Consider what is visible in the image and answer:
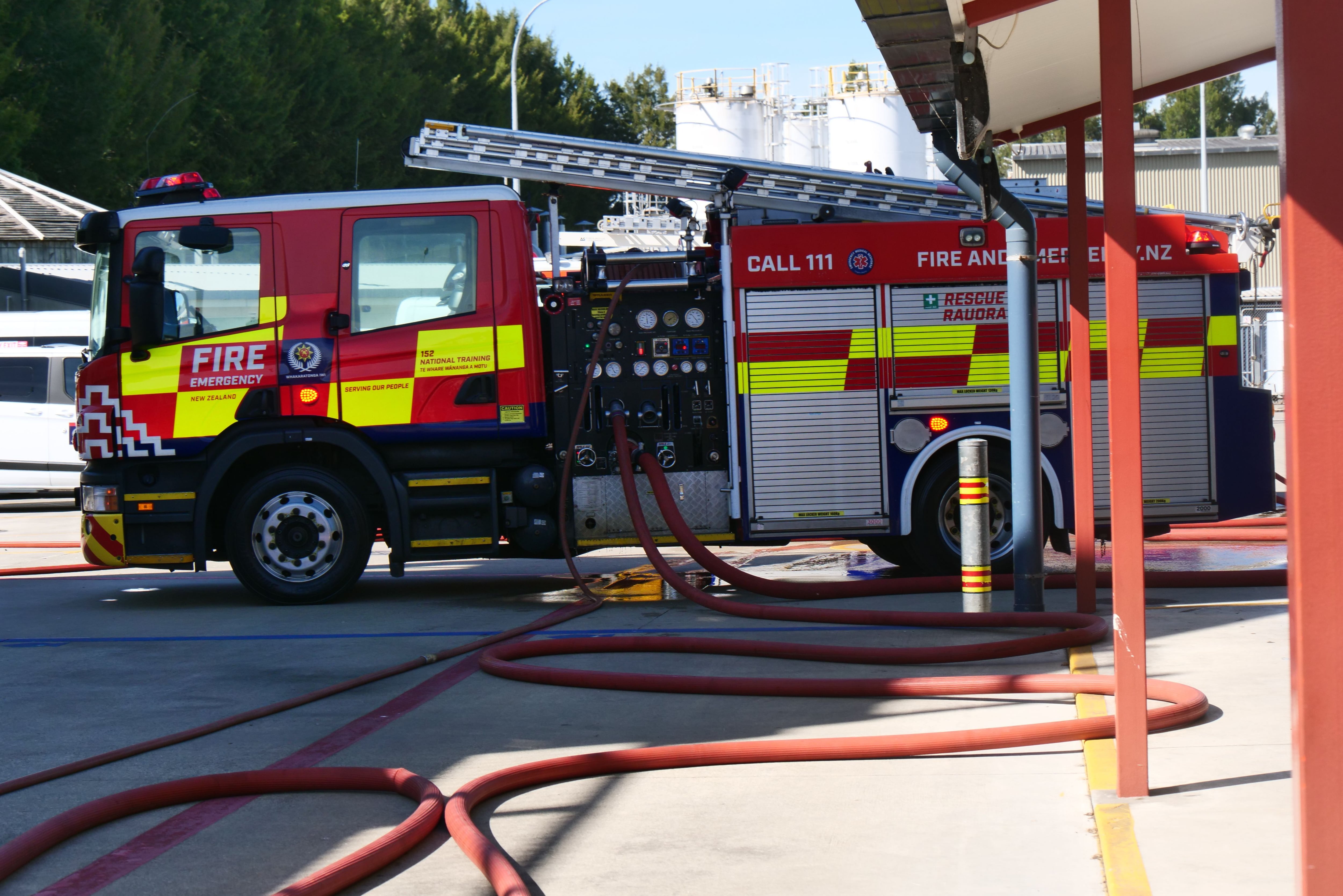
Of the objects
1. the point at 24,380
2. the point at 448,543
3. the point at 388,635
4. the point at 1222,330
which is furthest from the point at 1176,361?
the point at 24,380

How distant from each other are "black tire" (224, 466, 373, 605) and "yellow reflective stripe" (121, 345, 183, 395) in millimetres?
875

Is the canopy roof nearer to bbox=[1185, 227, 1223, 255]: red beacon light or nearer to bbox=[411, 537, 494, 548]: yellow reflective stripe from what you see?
bbox=[1185, 227, 1223, 255]: red beacon light

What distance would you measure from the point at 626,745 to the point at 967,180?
160 inches

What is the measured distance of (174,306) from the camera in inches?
359

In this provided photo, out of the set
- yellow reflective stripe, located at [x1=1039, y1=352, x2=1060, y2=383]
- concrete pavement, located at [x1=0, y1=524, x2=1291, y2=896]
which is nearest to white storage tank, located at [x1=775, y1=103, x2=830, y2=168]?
yellow reflective stripe, located at [x1=1039, y1=352, x2=1060, y2=383]

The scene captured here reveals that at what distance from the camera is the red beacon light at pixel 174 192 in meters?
9.47

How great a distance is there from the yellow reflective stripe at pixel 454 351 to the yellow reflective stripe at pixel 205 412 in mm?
1182

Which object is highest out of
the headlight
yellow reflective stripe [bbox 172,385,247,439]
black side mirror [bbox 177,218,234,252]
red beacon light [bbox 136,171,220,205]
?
red beacon light [bbox 136,171,220,205]

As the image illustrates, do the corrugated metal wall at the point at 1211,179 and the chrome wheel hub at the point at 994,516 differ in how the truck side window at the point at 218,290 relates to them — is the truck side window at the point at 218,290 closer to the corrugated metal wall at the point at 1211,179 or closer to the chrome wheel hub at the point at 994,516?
the chrome wheel hub at the point at 994,516

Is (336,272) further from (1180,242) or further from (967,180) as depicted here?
(1180,242)

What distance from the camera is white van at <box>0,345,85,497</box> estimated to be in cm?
1666

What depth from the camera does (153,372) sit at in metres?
9.09

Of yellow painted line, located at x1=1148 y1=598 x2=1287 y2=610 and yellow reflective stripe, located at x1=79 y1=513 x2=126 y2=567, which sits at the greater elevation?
yellow reflective stripe, located at x1=79 y1=513 x2=126 y2=567

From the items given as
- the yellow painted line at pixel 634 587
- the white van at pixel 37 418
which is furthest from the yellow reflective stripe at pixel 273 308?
the white van at pixel 37 418
